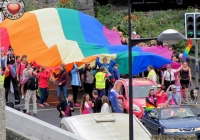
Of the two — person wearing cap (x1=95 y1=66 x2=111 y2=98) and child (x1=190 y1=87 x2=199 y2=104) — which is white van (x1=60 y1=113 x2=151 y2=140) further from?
child (x1=190 y1=87 x2=199 y2=104)

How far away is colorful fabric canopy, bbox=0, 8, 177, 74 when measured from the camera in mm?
27016

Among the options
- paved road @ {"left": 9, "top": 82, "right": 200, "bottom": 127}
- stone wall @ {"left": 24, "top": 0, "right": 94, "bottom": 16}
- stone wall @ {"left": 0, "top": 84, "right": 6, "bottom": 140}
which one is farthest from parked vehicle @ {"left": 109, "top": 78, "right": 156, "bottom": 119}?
stone wall @ {"left": 24, "top": 0, "right": 94, "bottom": 16}

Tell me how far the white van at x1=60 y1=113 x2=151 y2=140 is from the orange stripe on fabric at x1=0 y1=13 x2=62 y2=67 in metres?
10.4

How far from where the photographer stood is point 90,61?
26438mm

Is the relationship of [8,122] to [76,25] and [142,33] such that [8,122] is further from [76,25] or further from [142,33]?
[142,33]

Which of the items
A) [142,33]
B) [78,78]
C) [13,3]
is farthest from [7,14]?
[142,33]

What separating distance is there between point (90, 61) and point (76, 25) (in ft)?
12.4

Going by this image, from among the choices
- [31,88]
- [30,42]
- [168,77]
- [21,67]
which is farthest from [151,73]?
[31,88]

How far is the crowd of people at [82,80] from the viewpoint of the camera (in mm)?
22750

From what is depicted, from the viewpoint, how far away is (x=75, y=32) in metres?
29.2

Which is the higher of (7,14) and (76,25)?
(7,14)

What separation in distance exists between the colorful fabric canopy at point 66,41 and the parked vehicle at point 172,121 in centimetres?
622

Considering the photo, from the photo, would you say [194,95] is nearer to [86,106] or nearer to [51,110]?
[51,110]

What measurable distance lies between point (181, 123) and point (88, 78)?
6252 millimetres
